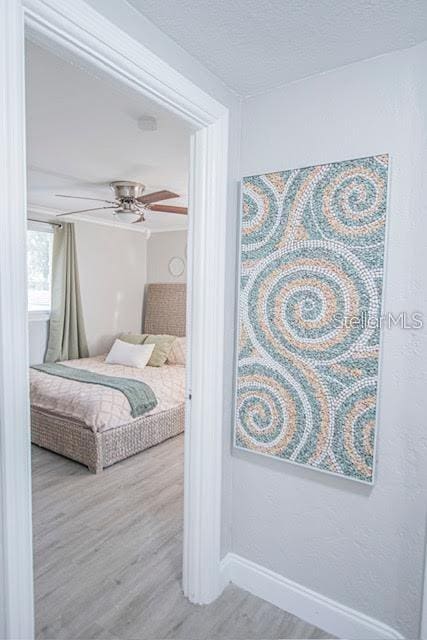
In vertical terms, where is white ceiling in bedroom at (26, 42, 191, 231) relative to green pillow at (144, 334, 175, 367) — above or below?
above

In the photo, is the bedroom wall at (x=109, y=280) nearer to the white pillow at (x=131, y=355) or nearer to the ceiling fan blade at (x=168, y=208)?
the white pillow at (x=131, y=355)

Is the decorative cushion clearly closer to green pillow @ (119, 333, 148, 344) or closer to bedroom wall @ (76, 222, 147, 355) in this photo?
green pillow @ (119, 333, 148, 344)

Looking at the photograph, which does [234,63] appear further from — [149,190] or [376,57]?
[149,190]

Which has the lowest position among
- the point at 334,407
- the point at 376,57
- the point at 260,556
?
the point at 260,556

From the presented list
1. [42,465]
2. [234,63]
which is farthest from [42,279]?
[234,63]

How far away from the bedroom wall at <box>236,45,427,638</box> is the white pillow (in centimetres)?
299

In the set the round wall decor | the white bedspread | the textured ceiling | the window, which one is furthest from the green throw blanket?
the textured ceiling

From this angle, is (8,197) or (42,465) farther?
(42,465)

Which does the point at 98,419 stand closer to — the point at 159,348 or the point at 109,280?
the point at 159,348

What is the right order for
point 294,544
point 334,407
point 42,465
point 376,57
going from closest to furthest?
point 376,57 < point 334,407 < point 294,544 < point 42,465

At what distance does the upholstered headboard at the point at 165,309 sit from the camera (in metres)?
5.36

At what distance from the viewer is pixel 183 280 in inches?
215

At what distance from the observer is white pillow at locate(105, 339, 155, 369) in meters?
4.52

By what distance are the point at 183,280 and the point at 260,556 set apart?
403 cm
